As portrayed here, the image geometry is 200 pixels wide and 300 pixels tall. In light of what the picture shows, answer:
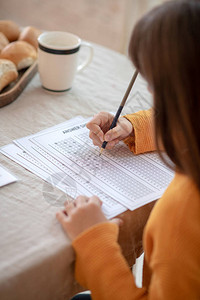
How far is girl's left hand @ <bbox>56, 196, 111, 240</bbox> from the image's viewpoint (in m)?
0.60

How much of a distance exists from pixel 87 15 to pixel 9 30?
1.25 m

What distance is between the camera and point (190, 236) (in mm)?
550

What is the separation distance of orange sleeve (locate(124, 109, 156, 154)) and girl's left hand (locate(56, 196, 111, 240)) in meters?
0.23

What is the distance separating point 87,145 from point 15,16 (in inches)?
79.6

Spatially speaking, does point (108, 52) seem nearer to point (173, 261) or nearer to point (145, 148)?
point (145, 148)

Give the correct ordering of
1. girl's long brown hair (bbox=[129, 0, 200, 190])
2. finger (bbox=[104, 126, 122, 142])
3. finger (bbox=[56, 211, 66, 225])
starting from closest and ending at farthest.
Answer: girl's long brown hair (bbox=[129, 0, 200, 190]) → finger (bbox=[56, 211, 66, 225]) → finger (bbox=[104, 126, 122, 142])

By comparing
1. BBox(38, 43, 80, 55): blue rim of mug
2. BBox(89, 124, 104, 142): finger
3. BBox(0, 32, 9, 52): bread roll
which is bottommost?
BBox(89, 124, 104, 142): finger

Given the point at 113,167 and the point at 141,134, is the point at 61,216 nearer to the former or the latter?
the point at 113,167

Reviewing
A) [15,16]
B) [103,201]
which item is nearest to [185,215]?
[103,201]

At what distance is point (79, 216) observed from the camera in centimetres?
62

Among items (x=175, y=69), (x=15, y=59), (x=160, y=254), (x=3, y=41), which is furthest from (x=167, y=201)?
(x=3, y=41)

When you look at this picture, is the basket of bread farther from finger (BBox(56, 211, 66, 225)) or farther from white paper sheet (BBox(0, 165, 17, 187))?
finger (BBox(56, 211, 66, 225))

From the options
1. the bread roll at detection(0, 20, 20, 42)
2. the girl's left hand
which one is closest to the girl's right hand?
the girl's left hand

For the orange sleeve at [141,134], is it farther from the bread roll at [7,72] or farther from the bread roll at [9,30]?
the bread roll at [9,30]
